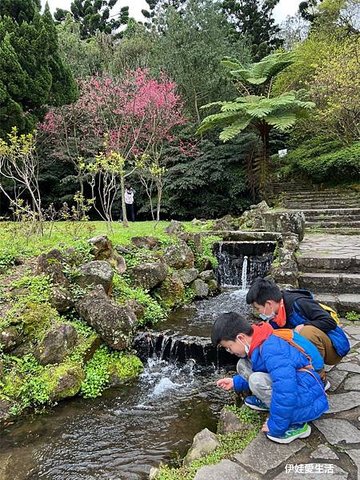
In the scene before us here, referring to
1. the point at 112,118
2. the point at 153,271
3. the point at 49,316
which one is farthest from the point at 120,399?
the point at 112,118

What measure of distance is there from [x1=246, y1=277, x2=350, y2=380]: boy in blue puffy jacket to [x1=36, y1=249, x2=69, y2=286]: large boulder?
10.1 ft

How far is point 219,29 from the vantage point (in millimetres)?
17719

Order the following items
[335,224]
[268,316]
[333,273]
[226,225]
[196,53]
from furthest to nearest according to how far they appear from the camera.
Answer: [196,53] → [226,225] → [335,224] → [333,273] → [268,316]

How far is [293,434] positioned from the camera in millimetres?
2533

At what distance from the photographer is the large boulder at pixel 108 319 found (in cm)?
479

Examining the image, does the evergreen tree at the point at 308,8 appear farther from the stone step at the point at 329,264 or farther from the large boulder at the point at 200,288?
the large boulder at the point at 200,288

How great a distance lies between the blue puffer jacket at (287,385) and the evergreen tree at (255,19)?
87.9ft

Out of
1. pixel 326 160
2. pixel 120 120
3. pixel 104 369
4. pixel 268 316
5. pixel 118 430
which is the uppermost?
pixel 120 120

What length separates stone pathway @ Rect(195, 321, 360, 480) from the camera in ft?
7.40

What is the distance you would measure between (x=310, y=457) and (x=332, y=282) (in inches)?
152

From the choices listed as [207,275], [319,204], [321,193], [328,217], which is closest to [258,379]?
[207,275]

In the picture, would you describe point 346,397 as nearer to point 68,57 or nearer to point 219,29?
point 219,29

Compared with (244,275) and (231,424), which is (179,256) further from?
(231,424)

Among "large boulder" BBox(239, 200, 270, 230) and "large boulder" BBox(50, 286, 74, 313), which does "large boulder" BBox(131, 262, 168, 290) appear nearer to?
"large boulder" BBox(50, 286, 74, 313)
